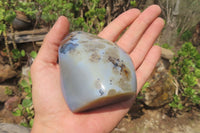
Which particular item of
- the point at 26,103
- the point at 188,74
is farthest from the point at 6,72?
the point at 188,74

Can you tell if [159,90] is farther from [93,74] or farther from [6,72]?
[6,72]

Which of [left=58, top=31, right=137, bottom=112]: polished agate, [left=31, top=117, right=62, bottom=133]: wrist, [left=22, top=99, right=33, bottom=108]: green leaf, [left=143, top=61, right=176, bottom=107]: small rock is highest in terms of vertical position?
[left=58, top=31, right=137, bottom=112]: polished agate

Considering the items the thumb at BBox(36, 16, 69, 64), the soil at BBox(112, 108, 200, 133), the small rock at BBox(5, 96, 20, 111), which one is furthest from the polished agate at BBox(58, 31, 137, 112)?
the small rock at BBox(5, 96, 20, 111)

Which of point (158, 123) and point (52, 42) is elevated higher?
point (52, 42)

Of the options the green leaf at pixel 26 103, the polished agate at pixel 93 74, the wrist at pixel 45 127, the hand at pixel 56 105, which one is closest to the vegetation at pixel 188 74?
the hand at pixel 56 105

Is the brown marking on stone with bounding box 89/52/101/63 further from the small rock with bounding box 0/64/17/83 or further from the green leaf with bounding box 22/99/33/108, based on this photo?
the small rock with bounding box 0/64/17/83
